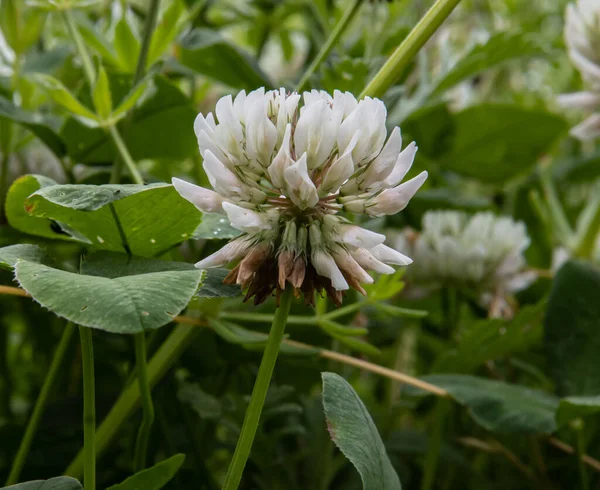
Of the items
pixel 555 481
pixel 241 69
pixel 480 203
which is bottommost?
pixel 555 481

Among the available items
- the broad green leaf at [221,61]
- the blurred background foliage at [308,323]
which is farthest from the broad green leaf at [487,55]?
the broad green leaf at [221,61]

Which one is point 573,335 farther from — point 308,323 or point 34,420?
point 34,420

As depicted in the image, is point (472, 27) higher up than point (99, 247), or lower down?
higher up

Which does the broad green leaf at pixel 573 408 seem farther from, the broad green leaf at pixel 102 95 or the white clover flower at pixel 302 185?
the broad green leaf at pixel 102 95

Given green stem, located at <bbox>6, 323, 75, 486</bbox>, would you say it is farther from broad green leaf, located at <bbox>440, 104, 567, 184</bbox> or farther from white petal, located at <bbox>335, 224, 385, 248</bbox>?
broad green leaf, located at <bbox>440, 104, 567, 184</bbox>

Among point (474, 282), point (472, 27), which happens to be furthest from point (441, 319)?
point (472, 27)

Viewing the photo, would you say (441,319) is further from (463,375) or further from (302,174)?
(302,174)
